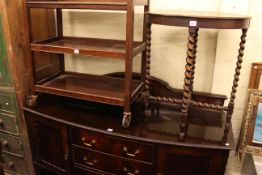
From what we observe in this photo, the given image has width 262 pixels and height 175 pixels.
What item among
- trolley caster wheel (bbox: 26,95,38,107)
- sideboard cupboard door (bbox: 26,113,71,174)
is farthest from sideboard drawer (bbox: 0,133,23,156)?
trolley caster wheel (bbox: 26,95,38,107)

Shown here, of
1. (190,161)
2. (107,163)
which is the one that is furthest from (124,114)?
(190,161)

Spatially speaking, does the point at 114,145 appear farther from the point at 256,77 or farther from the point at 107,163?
the point at 256,77

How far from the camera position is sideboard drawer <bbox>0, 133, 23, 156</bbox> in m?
2.00

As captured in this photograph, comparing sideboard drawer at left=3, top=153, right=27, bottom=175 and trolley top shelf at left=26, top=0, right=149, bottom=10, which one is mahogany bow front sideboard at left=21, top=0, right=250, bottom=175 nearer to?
trolley top shelf at left=26, top=0, right=149, bottom=10

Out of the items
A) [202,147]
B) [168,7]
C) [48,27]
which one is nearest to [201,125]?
[202,147]

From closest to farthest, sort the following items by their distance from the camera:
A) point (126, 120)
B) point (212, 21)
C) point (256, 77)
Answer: point (212, 21), point (126, 120), point (256, 77)

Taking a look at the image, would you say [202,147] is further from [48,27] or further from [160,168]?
[48,27]

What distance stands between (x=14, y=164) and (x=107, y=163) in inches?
41.4

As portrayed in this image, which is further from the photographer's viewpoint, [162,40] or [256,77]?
[162,40]

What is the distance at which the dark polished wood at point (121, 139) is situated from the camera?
1.42 m

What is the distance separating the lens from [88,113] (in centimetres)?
174

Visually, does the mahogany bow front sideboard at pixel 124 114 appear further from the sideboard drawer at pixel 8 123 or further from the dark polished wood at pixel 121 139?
the sideboard drawer at pixel 8 123

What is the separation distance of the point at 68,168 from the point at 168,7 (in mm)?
1383

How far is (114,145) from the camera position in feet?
5.05
